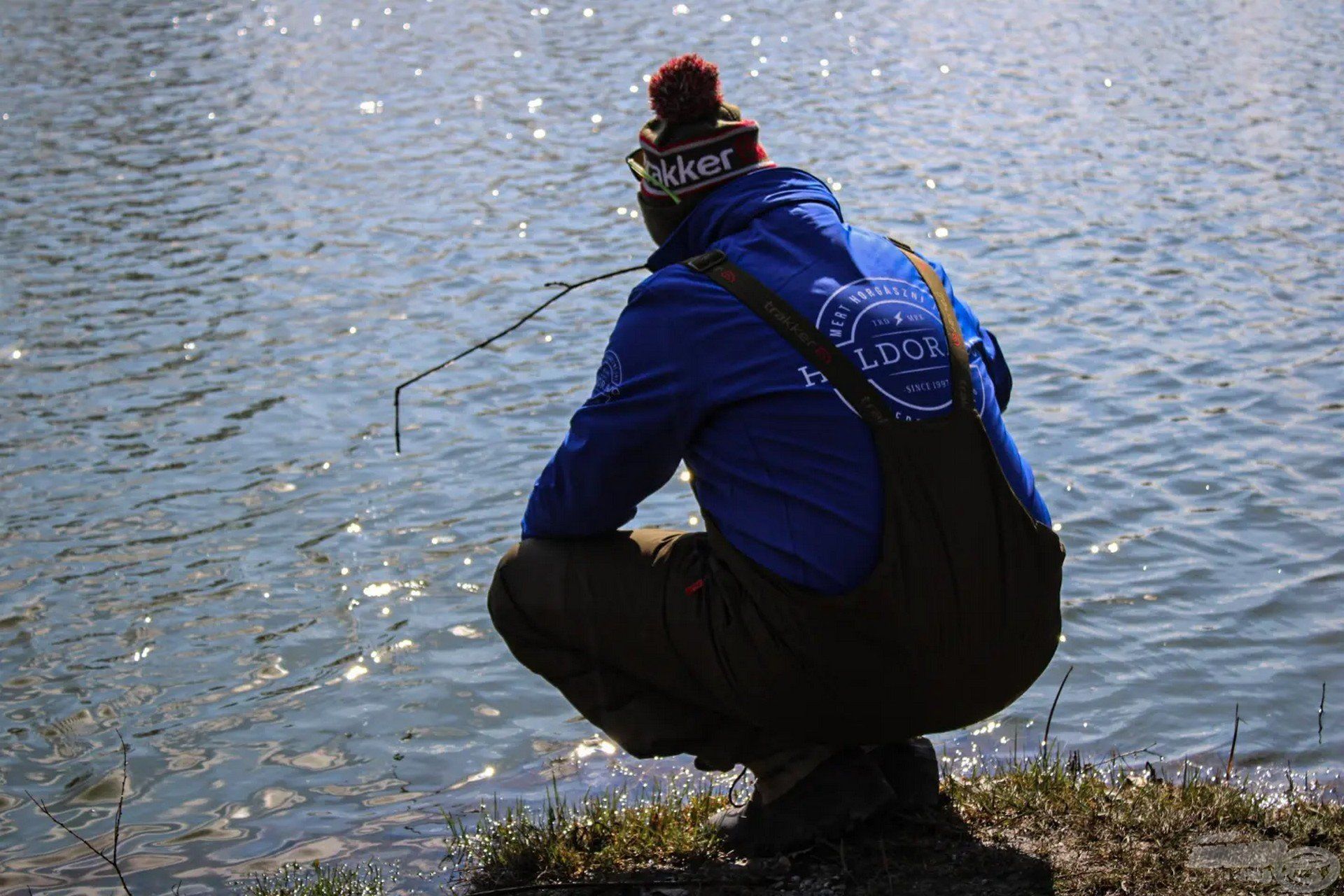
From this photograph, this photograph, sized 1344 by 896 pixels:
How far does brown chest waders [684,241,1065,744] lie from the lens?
3236 mm

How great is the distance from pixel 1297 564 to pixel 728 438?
3.65 m

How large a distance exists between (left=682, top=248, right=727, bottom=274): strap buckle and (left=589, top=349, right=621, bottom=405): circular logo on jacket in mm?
268

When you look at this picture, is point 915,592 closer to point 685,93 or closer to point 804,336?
point 804,336

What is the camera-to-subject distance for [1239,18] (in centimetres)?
2067

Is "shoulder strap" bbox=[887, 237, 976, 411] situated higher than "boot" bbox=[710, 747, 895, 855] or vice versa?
"shoulder strap" bbox=[887, 237, 976, 411]

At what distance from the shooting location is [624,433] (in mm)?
3506

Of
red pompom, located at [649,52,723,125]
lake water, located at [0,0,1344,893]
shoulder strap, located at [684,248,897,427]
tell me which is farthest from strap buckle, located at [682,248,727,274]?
lake water, located at [0,0,1344,893]

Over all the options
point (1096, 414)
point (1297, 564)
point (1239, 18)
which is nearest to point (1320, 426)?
point (1096, 414)

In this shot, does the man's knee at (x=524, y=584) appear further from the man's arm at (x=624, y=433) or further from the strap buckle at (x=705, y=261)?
the strap buckle at (x=705, y=261)

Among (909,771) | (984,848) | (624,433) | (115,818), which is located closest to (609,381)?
(624,433)

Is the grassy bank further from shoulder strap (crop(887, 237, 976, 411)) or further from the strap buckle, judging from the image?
the strap buckle

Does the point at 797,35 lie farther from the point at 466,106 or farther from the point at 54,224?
the point at 54,224

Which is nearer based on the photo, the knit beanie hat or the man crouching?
the man crouching

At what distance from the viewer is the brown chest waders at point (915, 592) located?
324 cm
